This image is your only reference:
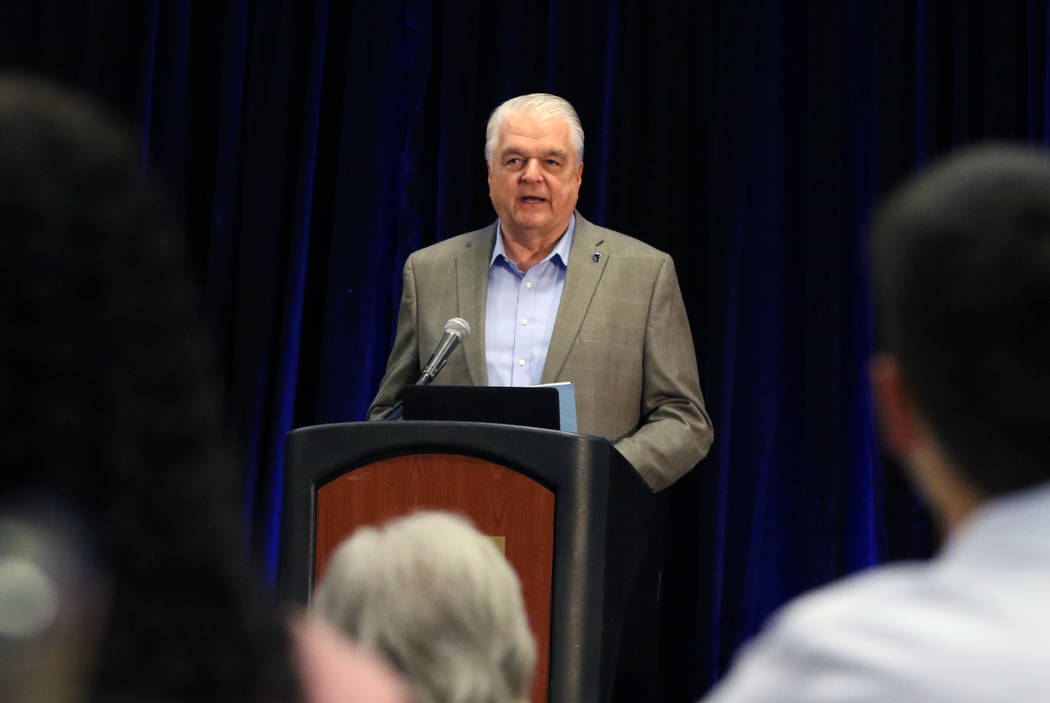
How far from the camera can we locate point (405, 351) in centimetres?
322

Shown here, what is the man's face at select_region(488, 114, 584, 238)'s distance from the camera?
3.28 m

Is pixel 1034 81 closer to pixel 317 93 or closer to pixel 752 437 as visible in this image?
pixel 752 437

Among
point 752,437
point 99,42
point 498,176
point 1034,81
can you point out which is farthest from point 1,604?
point 99,42

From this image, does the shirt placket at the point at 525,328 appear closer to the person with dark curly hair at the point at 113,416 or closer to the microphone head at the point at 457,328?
the microphone head at the point at 457,328

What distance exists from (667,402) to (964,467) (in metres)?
2.35

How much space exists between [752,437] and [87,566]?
3395 millimetres

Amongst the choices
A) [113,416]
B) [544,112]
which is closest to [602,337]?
[544,112]

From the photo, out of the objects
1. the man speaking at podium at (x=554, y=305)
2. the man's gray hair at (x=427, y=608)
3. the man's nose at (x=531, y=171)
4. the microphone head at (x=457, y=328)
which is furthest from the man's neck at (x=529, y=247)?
the man's gray hair at (x=427, y=608)

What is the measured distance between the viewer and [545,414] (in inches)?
91.0

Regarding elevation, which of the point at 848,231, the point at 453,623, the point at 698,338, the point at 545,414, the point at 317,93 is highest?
the point at 317,93

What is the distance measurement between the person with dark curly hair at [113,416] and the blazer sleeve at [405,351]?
8.45 feet

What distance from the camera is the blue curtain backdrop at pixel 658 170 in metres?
3.74

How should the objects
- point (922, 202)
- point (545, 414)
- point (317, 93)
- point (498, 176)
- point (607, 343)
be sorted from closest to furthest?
point (922, 202) → point (545, 414) → point (607, 343) → point (498, 176) → point (317, 93)

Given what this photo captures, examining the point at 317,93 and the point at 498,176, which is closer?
the point at 498,176
